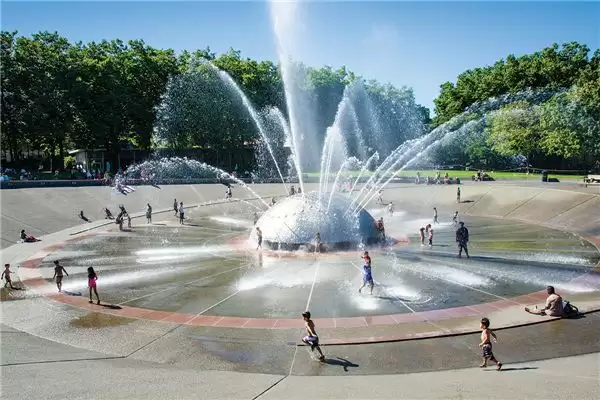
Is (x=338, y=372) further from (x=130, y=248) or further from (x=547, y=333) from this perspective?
(x=130, y=248)

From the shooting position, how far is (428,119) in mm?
119938

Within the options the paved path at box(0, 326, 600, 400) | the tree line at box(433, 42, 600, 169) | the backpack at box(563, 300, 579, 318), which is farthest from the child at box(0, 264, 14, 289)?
the tree line at box(433, 42, 600, 169)

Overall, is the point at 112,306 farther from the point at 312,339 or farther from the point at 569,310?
the point at 569,310

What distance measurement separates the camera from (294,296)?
18391 millimetres

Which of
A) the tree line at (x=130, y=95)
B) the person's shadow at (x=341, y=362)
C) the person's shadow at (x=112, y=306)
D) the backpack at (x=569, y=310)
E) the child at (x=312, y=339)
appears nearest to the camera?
the person's shadow at (x=341, y=362)

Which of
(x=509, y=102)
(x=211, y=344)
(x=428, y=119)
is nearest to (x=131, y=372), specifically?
(x=211, y=344)

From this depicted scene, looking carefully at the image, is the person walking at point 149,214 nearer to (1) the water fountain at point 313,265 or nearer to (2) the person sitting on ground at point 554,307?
(1) the water fountain at point 313,265

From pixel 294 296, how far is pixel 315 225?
350 inches

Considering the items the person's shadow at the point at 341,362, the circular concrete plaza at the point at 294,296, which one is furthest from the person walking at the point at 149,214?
the person's shadow at the point at 341,362

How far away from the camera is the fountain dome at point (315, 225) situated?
2664 cm

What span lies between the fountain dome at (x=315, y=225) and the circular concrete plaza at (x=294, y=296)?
94 cm

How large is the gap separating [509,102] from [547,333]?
240 ft

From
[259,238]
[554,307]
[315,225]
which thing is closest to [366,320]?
[554,307]

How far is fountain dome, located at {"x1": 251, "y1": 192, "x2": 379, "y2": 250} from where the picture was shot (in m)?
26.6
